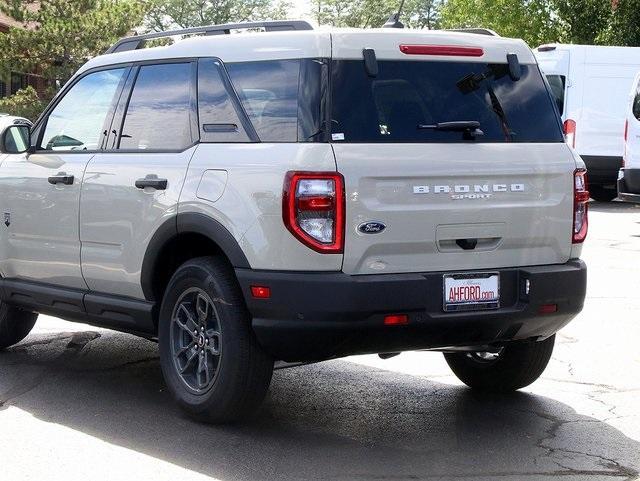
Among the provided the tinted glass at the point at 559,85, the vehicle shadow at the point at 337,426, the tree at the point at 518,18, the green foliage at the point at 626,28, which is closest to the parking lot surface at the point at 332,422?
the vehicle shadow at the point at 337,426

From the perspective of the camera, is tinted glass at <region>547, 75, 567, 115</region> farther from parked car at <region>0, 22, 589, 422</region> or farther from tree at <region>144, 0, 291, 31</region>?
tree at <region>144, 0, 291, 31</region>

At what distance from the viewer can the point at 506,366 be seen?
6828mm

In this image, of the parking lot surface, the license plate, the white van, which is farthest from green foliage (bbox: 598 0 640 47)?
the license plate

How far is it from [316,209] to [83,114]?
2.30m

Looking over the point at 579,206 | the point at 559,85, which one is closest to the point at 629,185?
the point at 559,85

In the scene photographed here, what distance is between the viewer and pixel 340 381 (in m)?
7.41

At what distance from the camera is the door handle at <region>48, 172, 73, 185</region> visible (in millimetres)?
7027

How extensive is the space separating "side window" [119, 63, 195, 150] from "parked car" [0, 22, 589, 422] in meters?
0.01

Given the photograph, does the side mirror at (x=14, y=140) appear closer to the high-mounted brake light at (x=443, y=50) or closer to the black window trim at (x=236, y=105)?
the black window trim at (x=236, y=105)

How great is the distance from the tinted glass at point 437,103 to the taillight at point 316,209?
0.24 meters

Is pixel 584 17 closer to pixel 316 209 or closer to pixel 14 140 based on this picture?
pixel 14 140

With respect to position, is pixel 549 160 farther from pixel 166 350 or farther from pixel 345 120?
pixel 166 350

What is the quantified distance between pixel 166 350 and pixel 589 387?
8.26 ft

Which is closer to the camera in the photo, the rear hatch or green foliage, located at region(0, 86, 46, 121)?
the rear hatch
